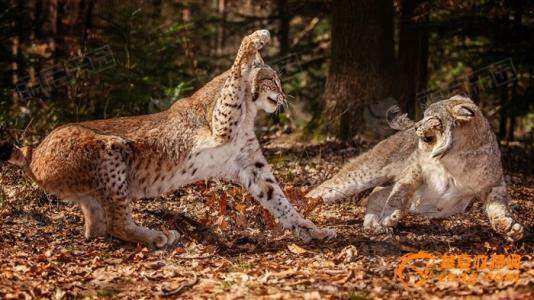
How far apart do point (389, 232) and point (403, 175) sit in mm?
995

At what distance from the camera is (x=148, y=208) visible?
8.99 meters

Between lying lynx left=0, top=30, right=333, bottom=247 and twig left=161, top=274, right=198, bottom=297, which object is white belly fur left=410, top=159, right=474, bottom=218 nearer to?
lying lynx left=0, top=30, right=333, bottom=247

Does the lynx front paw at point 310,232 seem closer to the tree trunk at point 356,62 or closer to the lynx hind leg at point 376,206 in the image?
the lynx hind leg at point 376,206

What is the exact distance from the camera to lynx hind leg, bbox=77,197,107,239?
750 cm

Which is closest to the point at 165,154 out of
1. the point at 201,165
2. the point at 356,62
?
the point at 201,165

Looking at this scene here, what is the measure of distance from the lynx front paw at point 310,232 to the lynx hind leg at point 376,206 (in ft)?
2.20

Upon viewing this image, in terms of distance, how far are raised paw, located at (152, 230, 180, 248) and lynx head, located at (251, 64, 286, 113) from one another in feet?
5.28

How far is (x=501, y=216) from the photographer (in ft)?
25.4

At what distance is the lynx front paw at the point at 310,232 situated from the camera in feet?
25.3

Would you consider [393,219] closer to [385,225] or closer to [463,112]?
[385,225]

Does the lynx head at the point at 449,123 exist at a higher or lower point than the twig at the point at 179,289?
higher

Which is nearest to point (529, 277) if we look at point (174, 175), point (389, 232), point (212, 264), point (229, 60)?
point (389, 232)

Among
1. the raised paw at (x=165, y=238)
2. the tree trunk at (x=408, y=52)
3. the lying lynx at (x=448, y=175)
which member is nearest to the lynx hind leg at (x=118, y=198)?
the raised paw at (x=165, y=238)

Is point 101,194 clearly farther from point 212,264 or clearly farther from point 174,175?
point 212,264
